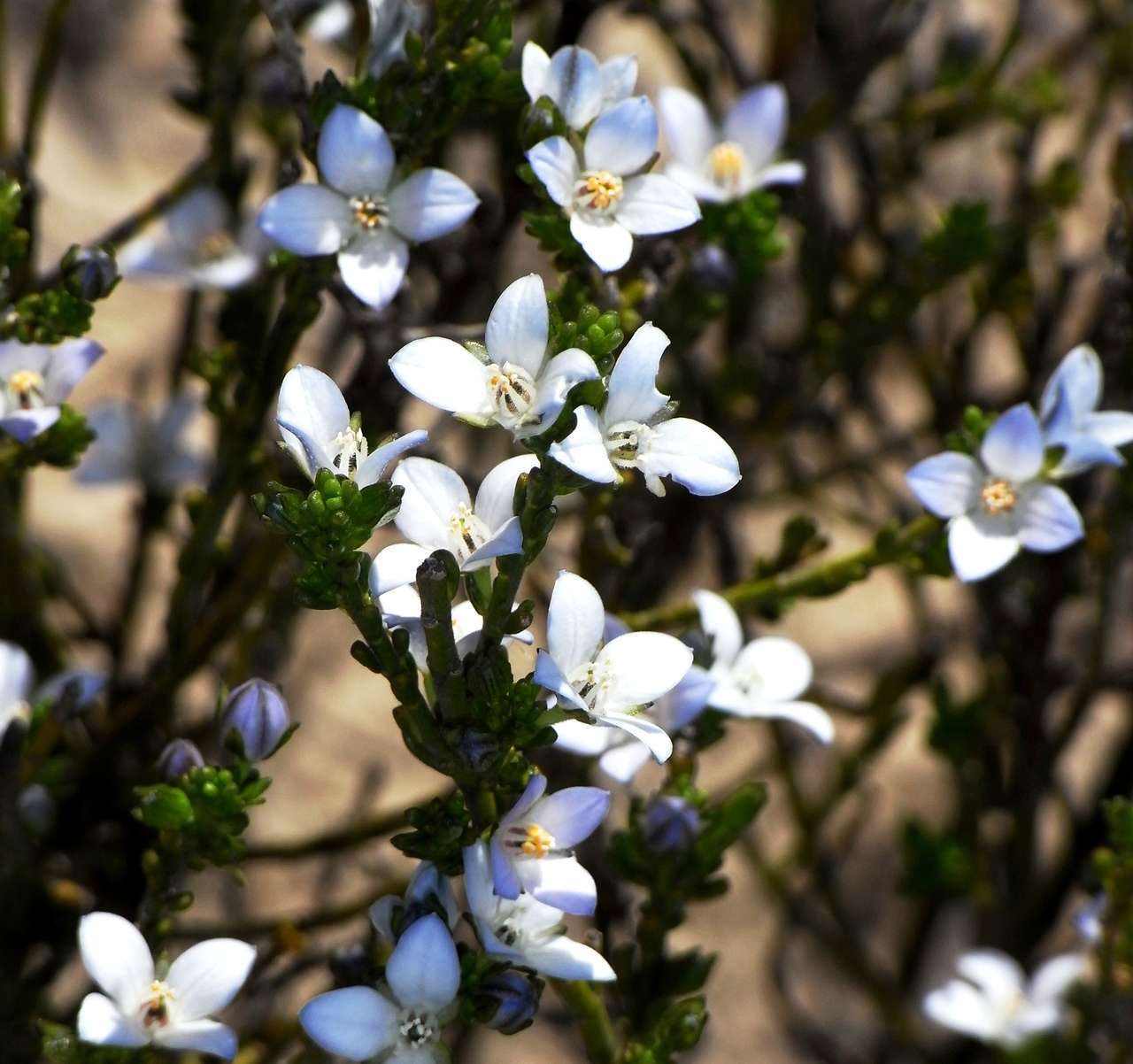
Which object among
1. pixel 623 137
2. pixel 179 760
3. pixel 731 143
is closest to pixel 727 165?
pixel 731 143

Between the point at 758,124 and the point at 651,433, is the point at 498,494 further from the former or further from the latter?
the point at 758,124

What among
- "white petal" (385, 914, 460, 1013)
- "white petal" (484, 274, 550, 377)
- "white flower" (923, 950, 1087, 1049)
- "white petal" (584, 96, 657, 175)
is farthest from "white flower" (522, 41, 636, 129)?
"white flower" (923, 950, 1087, 1049)

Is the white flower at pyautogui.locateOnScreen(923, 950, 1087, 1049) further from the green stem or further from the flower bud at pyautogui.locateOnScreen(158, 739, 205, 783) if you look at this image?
the flower bud at pyautogui.locateOnScreen(158, 739, 205, 783)

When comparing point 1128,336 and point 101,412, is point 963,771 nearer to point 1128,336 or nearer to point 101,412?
point 1128,336

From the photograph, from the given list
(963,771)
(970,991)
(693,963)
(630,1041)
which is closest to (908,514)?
(963,771)

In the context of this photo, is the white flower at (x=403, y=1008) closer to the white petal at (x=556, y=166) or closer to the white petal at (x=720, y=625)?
the white petal at (x=720, y=625)

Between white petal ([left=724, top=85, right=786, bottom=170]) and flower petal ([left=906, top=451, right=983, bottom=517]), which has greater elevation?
white petal ([left=724, top=85, right=786, bottom=170])

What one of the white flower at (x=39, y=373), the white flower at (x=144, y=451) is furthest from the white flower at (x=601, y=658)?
the white flower at (x=144, y=451)
